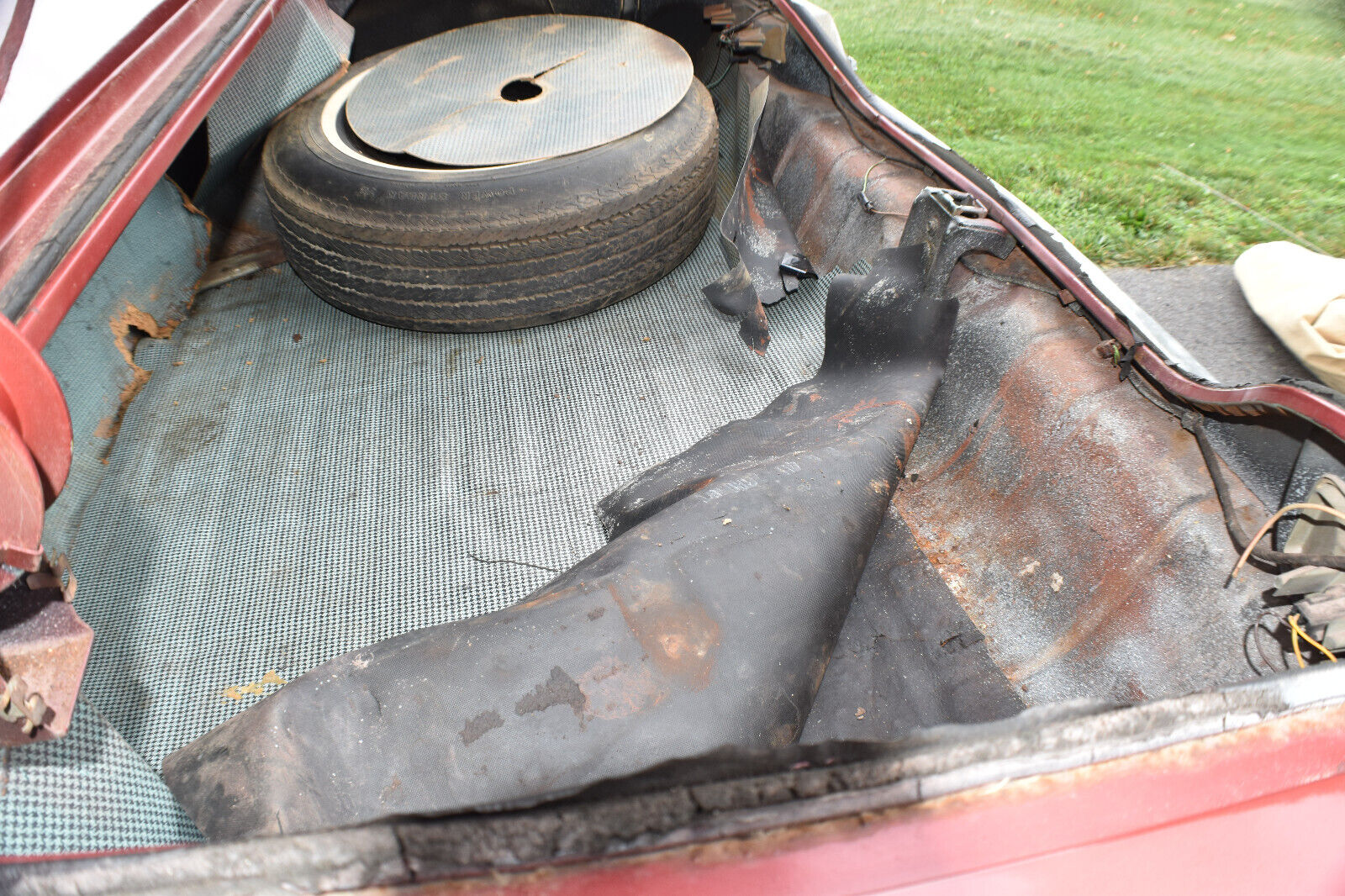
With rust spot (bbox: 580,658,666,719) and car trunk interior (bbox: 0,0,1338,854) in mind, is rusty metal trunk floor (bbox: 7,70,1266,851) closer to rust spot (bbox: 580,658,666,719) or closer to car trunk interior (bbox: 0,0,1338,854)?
car trunk interior (bbox: 0,0,1338,854)

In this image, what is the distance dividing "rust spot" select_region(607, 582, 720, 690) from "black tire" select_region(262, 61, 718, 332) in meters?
1.06

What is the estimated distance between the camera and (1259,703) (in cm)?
50

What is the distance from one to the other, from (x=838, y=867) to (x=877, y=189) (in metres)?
1.58

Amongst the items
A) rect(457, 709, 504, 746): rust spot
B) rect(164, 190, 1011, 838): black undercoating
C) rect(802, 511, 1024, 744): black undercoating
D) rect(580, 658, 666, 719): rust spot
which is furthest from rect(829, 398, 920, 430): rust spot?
rect(457, 709, 504, 746): rust spot

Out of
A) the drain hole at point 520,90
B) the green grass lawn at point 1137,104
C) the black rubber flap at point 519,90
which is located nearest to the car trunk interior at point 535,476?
the black rubber flap at point 519,90

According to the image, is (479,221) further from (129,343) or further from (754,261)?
(129,343)

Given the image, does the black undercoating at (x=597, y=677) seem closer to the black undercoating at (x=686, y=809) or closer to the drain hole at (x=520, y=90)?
the black undercoating at (x=686, y=809)

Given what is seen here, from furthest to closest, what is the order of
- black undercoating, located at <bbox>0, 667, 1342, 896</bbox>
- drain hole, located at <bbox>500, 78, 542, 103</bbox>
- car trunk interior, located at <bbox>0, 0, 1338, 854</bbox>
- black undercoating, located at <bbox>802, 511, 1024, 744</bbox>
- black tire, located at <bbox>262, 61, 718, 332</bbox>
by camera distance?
drain hole, located at <bbox>500, 78, 542, 103</bbox>
black tire, located at <bbox>262, 61, 718, 332</bbox>
black undercoating, located at <bbox>802, 511, 1024, 744</bbox>
car trunk interior, located at <bbox>0, 0, 1338, 854</bbox>
black undercoating, located at <bbox>0, 667, 1342, 896</bbox>

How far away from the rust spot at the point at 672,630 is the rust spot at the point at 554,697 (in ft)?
0.33

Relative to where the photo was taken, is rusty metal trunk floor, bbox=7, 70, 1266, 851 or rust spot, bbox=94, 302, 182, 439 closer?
rusty metal trunk floor, bbox=7, 70, 1266, 851

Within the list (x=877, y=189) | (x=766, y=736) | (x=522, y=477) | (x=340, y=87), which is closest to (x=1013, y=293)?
(x=877, y=189)

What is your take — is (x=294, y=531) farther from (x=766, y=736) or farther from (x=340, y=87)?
(x=340, y=87)

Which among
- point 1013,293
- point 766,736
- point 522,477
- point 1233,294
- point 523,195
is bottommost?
point 1233,294

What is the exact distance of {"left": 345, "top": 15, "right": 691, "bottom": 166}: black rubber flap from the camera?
1.79 metres
